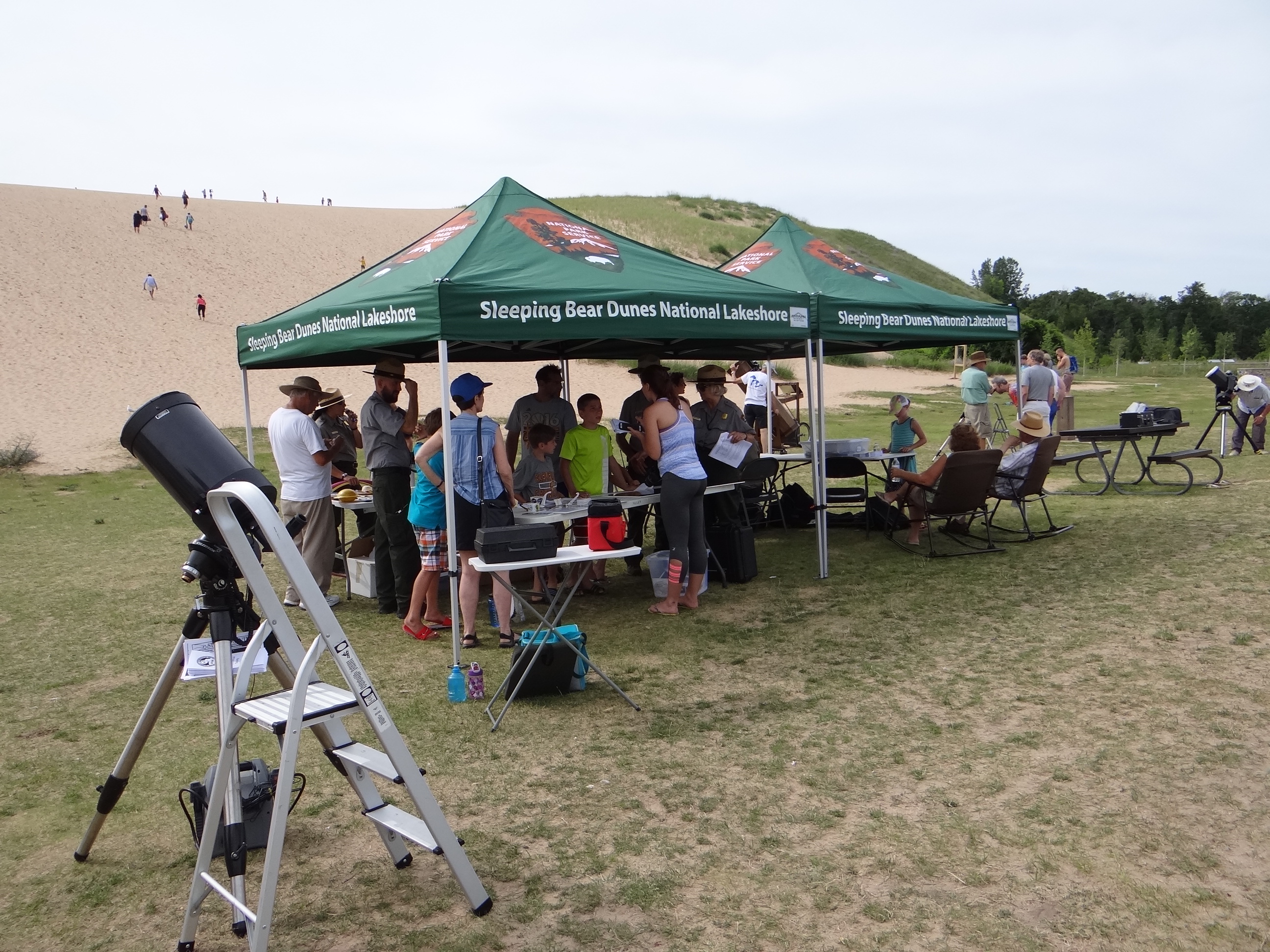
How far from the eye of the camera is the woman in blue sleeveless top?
19.8 feet

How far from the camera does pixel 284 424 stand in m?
7.25

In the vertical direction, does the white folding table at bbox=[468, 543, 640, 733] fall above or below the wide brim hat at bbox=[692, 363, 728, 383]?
below

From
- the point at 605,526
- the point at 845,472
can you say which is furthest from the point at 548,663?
the point at 845,472

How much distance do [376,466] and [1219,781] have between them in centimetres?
532

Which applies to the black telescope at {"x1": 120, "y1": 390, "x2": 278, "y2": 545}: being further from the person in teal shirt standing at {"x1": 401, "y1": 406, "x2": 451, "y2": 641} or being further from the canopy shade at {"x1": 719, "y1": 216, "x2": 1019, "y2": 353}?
the canopy shade at {"x1": 719, "y1": 216, "x2": 1019, "y2": 353}

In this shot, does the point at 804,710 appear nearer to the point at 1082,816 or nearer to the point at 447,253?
the point at 1082,816

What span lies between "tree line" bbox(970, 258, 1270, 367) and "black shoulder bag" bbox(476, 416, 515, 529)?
167 feet

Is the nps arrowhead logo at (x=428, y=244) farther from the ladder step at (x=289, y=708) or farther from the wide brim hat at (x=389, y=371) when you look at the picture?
the ladder step at (x=289, y=708)

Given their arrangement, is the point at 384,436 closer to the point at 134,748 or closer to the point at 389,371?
the point at 389,371

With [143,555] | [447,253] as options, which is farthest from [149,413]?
[143,555]

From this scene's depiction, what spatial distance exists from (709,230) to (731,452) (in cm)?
6539

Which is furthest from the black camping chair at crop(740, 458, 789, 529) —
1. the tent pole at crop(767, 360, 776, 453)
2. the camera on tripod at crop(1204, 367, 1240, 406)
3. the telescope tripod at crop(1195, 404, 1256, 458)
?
the telescope tripod at crop(1195, 404, 1256, 458)

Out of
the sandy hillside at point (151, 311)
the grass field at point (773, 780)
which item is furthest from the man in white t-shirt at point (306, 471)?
the sandy hillside at point (151, 311)

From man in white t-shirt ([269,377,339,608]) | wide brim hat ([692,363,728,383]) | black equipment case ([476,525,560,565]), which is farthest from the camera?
wide brim hat ([692,363,728,383])
